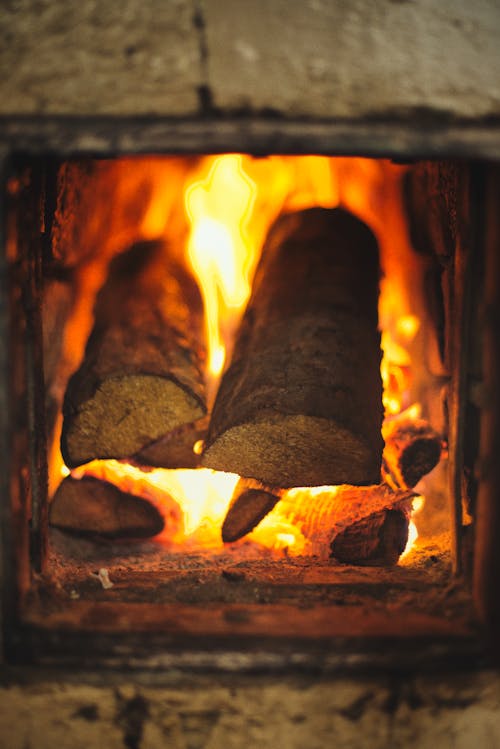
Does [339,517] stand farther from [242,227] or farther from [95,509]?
[242,227]

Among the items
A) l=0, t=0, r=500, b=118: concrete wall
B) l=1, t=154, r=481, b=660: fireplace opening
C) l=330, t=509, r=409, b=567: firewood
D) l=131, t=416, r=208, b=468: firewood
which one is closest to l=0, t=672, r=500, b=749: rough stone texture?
l=1, t=154, r=481, b=660: fireplace opening

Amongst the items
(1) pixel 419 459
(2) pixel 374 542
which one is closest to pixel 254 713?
(2) pixel 374 542

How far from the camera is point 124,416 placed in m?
1.64

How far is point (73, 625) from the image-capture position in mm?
1188

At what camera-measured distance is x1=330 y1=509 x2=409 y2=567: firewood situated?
1.57 metres

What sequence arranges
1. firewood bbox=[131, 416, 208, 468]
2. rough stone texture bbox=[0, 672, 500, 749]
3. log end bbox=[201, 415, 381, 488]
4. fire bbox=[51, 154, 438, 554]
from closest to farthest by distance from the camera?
rough stone texture bbox=[0, 672, 500, 749]
log end bbox=[201, 415, 381, 488]
firewood bbox=[131, 416, 208, 468]
fire bbox=[51, 154, 438, 554]

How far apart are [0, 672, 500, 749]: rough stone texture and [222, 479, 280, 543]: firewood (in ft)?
1.86

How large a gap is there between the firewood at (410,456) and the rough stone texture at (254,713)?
2.19 ft

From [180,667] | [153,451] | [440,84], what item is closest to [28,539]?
[180,667]

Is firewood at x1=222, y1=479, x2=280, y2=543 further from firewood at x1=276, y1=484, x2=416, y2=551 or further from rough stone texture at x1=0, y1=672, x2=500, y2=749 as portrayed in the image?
rough stone texture at x1=0, y1=672, x2=500, y2=749

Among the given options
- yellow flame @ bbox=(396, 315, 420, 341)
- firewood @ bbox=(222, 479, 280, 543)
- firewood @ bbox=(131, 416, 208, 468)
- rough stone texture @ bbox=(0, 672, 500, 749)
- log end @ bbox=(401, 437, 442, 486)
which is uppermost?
yellow flame @ bbox=(396, 315, 420, 341)

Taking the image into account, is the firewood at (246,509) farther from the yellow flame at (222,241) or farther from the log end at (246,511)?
the yellow flame at (222,241)

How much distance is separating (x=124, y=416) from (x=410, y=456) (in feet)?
2.45

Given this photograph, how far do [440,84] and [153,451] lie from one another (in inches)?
42.8
